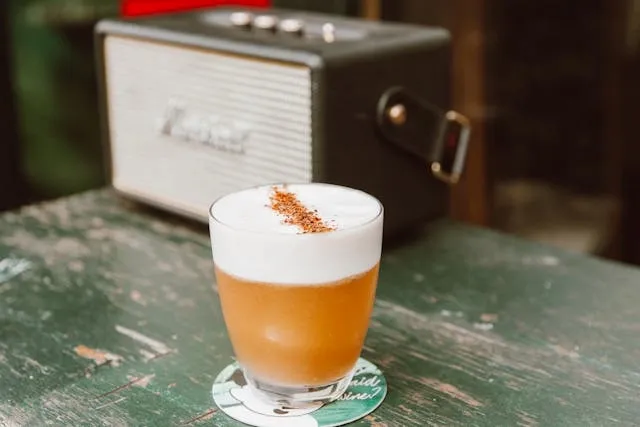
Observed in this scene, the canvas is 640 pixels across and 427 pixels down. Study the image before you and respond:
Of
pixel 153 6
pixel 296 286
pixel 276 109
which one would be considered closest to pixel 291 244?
pixel 296 286

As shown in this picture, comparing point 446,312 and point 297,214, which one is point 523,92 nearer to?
point 446,312

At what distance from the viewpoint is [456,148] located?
4.22 feet

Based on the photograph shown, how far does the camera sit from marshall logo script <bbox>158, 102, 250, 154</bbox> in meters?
1.20

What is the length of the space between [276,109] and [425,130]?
21 centimetres

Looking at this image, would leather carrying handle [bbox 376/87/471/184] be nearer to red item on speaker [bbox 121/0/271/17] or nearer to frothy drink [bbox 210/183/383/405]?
frothy drink [bbox 210/183/383/405]

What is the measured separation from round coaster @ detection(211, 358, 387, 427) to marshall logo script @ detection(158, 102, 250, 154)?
42 cm

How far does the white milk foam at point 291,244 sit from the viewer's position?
29.0 inches

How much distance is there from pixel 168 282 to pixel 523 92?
5.09 ft

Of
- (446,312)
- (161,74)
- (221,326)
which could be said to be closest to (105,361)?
(221,326)

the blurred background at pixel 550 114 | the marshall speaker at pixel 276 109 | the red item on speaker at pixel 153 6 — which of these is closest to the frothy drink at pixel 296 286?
the marshall speaker at pixel 276 109

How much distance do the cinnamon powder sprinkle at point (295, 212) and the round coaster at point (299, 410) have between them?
16cm

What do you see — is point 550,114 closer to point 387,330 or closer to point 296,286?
point 387,330

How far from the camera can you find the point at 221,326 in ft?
3.20

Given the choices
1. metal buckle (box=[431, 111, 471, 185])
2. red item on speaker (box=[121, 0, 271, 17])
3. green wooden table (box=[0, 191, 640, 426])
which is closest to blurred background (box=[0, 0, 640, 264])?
red item on speaker (box=[121, 0, 271, 17])
